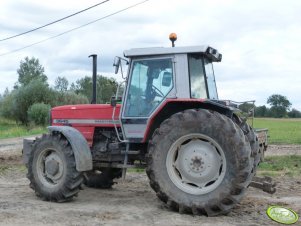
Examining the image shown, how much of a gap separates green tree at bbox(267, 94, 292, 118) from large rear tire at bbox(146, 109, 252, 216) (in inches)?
2911

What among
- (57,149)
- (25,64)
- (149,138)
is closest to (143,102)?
(149,138)

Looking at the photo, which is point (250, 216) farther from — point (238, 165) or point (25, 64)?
point (25, 64)

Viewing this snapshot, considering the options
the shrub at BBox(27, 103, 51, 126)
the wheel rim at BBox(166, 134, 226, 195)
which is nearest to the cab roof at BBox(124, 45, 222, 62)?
the wheel rim at BBox(166, 134, 226, 195)

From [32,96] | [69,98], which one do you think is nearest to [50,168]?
[69,98]

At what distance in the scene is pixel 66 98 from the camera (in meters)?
46.3

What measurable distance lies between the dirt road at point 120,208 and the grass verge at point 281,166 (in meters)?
1.22

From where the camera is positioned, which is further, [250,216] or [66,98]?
[66,98]

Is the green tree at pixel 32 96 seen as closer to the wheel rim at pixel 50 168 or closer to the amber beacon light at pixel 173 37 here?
the wheel rim at pixel 50 168

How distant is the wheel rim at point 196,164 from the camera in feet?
23.5

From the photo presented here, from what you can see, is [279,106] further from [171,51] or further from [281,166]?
[171,51]

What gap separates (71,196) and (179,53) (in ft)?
9.60

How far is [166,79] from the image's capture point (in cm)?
786

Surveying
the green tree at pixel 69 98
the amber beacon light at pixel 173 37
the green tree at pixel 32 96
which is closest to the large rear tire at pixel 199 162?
the amber beacon light at pixel 173 37

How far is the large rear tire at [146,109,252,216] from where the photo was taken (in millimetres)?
6902
